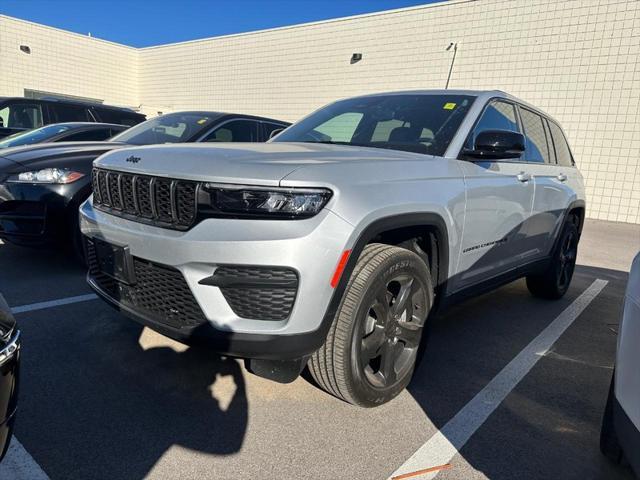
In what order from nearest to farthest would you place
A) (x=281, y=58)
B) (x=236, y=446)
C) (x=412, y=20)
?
(x=236, y=446) → (x=412, y=20) → (x=281, y=58)

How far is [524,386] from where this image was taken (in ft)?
9.54

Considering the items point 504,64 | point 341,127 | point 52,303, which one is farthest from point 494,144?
point 504,64

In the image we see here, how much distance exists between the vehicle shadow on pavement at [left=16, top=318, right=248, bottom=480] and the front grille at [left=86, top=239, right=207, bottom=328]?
50cm

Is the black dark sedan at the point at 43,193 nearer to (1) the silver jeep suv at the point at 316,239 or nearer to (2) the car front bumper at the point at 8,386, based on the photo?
(1) the silver jeep suv at the point at 316,239

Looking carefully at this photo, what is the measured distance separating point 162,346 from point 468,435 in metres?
1.92

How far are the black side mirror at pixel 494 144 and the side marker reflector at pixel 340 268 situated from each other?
135cm

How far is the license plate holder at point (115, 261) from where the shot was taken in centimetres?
230

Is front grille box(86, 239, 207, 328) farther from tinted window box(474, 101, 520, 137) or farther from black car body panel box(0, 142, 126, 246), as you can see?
tinted window box(474, 101, 520, 137)

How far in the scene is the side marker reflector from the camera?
2006 mm

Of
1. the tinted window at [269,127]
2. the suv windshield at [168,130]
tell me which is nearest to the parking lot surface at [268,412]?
the suv windshield at [168,130]

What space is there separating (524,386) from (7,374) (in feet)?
8.92

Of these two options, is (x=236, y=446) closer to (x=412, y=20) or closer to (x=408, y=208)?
A: (x=408, y=208)

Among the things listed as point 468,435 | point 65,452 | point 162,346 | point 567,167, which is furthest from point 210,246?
point 567,167

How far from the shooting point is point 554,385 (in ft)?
9.68
